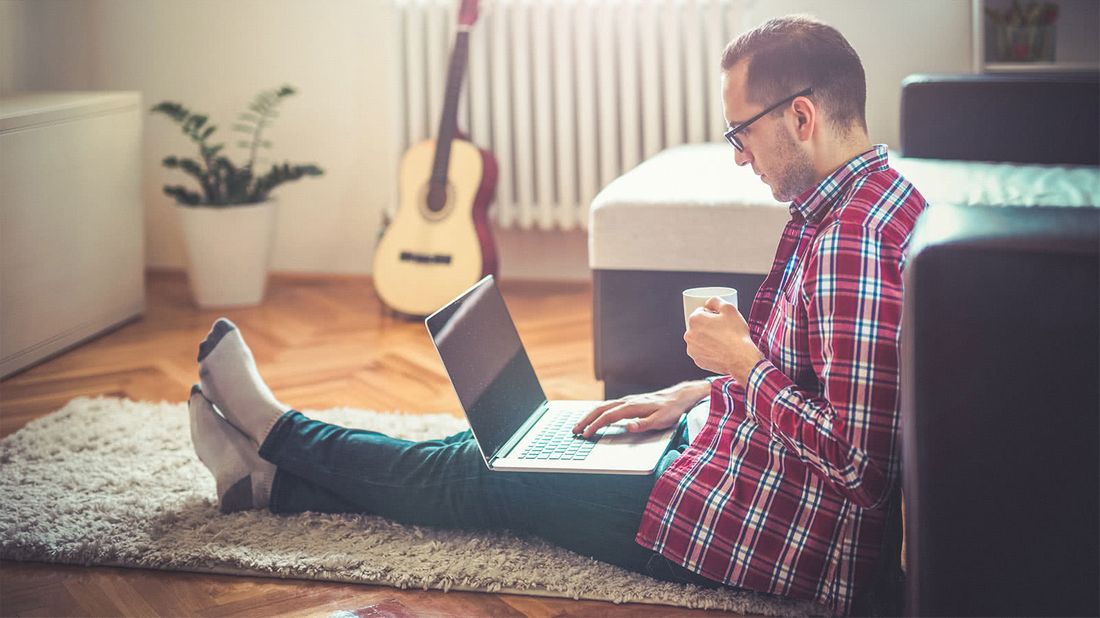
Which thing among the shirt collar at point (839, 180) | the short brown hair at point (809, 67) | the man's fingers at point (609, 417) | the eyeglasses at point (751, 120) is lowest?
the man's fingers at point (609, 417)

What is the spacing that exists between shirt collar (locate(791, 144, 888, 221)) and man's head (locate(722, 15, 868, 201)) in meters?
0.01

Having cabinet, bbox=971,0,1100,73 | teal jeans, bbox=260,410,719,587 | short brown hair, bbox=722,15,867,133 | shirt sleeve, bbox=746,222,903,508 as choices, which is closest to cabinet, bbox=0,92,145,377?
teal jeans, bbox=260,410,719,587

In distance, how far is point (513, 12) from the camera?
3410 millimetres

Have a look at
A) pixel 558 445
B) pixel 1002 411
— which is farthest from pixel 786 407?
pixel 558 445

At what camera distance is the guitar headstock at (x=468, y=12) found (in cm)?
333

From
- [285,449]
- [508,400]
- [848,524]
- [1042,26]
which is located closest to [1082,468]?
[848,524]

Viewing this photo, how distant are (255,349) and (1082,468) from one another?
2303mm

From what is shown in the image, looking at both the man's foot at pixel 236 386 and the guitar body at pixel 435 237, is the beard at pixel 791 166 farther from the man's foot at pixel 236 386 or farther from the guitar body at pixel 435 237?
the guitar body at pixel 435 237

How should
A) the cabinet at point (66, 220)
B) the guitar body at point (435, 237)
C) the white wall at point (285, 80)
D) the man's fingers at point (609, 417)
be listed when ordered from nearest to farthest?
the man's fingers at point (609, 417) < the cabinet at point (66, 220) < the guitar body at point (435, 237) < the white wall at point (285, 80)

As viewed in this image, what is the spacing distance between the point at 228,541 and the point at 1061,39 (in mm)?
2486

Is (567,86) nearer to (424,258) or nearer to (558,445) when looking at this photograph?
(424,258)

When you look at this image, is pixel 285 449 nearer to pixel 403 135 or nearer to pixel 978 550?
pixel 978 550

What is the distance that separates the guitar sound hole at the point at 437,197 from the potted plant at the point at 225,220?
35 centimetres

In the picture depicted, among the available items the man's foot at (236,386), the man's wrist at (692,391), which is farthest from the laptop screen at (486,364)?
the man's foot at (236,386)
